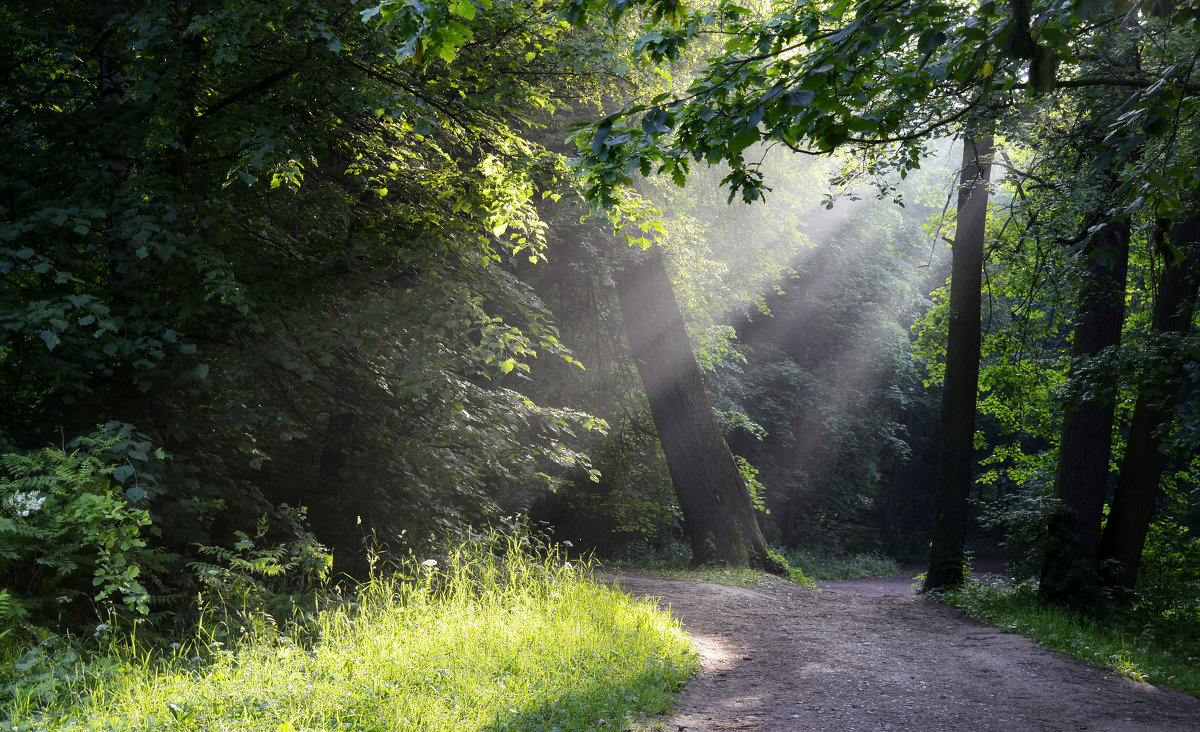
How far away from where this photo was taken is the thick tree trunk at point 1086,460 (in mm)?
10250

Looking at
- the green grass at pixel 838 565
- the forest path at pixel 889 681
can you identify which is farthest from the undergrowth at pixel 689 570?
the green grass at pixel 838 565

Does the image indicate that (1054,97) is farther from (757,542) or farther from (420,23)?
(757,542)

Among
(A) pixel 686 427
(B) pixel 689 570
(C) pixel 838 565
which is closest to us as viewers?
(B) pixel 689 570

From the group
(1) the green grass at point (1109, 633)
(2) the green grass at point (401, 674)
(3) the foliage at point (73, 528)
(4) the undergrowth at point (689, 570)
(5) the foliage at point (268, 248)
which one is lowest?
(4) the undergrowth at point (689, 570)

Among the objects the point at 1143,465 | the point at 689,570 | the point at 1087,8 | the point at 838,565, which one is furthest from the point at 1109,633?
the point at 838,565

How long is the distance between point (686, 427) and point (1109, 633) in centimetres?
680

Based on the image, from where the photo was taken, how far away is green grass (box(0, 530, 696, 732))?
387 centimetres

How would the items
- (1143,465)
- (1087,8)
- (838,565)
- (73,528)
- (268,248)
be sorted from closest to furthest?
(1087,8)
(73,528)
(268,248)
(1143,465)
(838,565)

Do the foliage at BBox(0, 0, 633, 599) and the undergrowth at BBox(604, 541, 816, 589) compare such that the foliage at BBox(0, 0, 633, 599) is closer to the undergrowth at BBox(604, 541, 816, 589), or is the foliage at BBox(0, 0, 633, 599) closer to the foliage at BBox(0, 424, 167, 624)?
the foliage at BBox(0, 424, 167, 624)

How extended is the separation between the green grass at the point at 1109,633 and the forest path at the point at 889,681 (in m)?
0.31

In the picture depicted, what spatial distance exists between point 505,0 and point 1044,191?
19.8 ft

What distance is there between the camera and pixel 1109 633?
9055 millimetres

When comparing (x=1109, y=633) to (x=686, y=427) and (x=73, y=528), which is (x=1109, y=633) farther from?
(x=73, y=528)

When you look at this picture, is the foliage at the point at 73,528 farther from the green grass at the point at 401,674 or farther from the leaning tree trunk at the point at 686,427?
the leaning tree trunk at the point at 686,427
